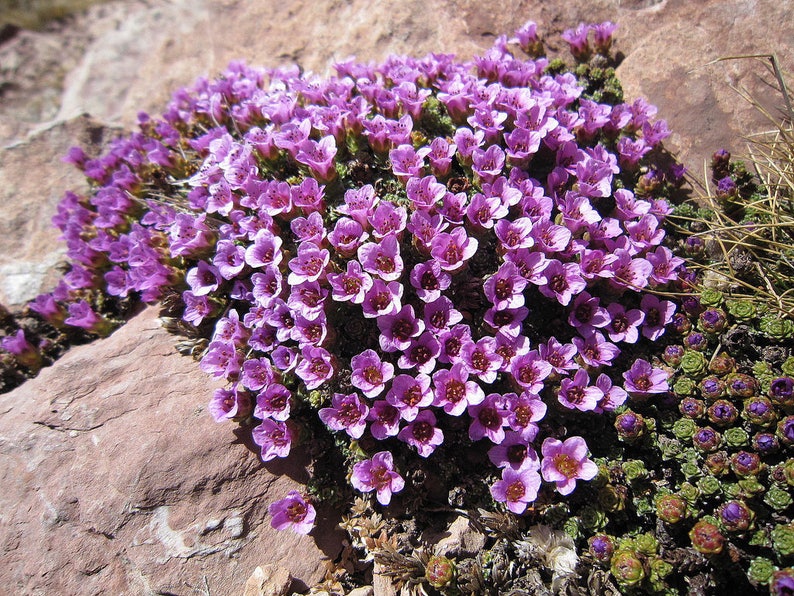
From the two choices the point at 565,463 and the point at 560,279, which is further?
the point at 560,279

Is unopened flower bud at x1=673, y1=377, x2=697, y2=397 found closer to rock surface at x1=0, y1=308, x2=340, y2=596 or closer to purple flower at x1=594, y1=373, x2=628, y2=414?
purple flower at x1=594, y1=373, x2=628, y2=414

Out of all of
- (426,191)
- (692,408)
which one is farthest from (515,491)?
(426,191)

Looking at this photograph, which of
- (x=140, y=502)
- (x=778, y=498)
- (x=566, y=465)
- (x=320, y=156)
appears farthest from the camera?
(x=320, y=156)

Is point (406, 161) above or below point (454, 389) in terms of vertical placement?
above

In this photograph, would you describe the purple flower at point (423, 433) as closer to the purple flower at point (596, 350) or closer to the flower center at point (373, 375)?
the flower center at point (373, 375)

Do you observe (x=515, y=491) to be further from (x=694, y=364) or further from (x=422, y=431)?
(x=694, y=364)

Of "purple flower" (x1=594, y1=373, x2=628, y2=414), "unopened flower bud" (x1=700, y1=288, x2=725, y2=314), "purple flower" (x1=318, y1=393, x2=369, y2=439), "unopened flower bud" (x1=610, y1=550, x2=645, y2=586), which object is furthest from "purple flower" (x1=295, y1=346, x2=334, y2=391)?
"unopened flower bud" (x1=700, y1=288, x2=725, y2=314)
